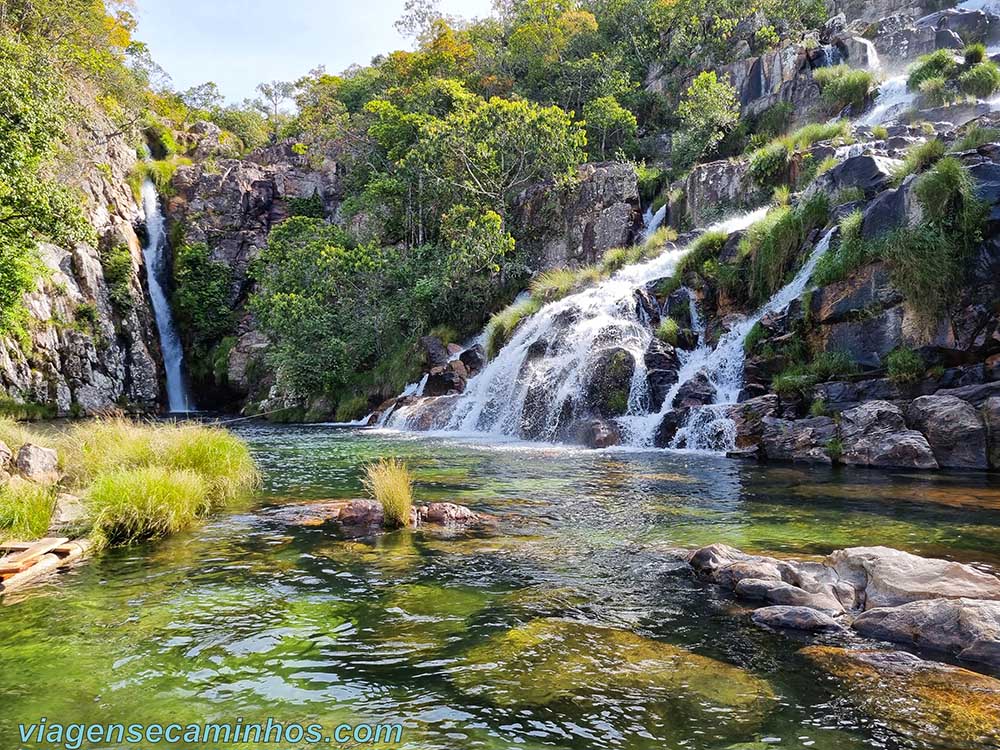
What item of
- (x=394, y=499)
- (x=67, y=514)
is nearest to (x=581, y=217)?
(x=394, y=499)

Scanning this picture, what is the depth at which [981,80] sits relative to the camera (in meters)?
23.0

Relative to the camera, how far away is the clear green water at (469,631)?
342 centimetres

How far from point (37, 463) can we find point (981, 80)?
30.1m

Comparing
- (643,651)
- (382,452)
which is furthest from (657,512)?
(382,452)

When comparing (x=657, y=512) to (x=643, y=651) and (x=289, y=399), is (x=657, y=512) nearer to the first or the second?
(x=643, y=651)

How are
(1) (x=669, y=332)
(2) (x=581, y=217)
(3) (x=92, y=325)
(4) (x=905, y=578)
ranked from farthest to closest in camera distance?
(2) (x=581, y=217) < (3) (x=92, y=325) < (1) (x=669, y=332) < (4) (x=905, y=578)

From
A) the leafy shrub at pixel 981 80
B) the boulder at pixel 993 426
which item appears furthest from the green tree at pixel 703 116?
the boulder at pixel 993 426

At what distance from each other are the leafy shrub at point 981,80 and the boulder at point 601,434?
1947 centimetres

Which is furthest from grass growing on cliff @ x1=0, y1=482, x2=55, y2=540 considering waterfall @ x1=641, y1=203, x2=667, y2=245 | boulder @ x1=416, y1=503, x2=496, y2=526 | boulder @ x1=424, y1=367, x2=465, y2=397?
waterfall @ x1=641, y1=203, x2=667, y2=245

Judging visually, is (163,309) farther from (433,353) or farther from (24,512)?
(24,512)

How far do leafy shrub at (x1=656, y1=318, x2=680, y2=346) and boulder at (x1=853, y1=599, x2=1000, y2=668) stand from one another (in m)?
14.3

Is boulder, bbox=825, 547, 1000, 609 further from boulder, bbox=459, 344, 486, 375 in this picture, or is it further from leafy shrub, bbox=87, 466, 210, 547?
boulder, bbox=459, 344, 486, 375

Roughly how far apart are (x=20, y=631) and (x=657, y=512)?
6.78m

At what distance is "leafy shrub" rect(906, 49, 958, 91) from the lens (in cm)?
2436
